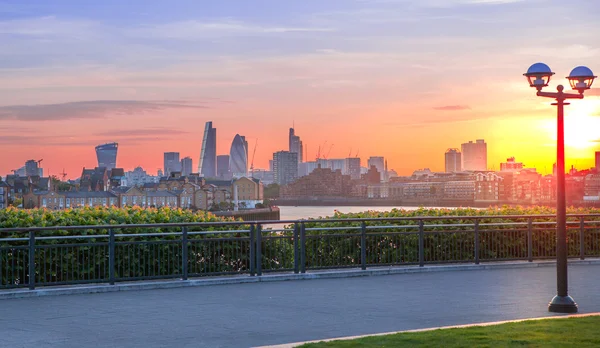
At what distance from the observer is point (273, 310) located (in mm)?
13656

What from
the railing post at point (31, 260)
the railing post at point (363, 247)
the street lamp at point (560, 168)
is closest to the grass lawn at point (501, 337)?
the street lamp at point (560, 168)

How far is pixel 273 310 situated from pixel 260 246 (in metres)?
4.65

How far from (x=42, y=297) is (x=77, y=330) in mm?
4138

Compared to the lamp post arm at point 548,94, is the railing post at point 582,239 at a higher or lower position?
lower

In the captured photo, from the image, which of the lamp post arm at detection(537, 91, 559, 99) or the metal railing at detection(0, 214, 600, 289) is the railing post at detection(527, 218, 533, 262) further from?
the lamp post arm at detection(537, 91, 559, 99)

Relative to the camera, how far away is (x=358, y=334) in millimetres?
11219

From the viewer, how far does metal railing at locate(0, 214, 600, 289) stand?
16891 millimetres

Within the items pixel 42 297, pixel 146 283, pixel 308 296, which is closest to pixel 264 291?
pixel 308 296

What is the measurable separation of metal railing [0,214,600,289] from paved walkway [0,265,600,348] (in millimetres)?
1211

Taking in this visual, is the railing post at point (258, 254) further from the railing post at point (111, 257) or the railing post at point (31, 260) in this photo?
the railing post at point (31, 260)

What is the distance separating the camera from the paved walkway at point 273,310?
11320mm

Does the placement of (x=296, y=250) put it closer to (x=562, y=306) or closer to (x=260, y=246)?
(x=260, y=246)

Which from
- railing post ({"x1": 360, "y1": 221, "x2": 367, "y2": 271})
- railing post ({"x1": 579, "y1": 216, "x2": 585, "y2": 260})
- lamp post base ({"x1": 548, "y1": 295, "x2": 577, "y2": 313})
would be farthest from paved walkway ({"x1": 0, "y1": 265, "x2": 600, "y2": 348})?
railing post ({"x1": 579, "y1": 216, "x2": 585, "y2": 260})

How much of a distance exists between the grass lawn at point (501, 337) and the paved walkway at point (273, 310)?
3.27 feet
